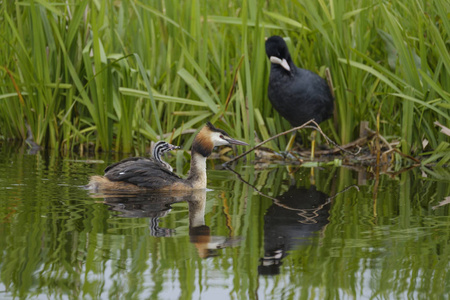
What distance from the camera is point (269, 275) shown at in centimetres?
362

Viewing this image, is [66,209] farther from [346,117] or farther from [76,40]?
[346,117]

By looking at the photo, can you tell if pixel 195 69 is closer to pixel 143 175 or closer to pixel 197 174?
pixel 197 174

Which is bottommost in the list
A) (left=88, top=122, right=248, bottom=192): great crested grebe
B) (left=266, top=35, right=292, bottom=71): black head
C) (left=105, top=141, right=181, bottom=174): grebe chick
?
(left=88, top=122, right=248, bottom=192): great crested grebe

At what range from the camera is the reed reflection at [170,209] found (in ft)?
14.0

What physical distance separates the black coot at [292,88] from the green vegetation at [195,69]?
197 millimetres

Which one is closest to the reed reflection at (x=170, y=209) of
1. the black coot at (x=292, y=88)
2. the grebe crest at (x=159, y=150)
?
the grebe crest at (x=159, y=150)

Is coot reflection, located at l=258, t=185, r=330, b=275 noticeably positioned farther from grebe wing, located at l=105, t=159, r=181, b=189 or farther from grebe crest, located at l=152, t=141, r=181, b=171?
grebe crest, located at l=152, t=141, r=181, b=171

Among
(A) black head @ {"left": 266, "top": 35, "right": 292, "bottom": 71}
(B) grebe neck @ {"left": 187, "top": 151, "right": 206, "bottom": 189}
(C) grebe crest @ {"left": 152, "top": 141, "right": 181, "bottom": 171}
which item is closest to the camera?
(B) grebe neck @ {"left": 187, "top": 151, "right": 206, "bottom": 189}

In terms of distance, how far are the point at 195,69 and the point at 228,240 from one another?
4768 millimetres

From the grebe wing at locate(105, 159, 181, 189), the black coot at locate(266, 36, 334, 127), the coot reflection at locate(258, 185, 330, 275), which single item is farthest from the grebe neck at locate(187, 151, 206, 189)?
the black coot at locate(266, 36, 334, 127)

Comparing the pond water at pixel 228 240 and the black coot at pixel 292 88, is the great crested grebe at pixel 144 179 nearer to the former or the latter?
the pond water at pixel 228 240

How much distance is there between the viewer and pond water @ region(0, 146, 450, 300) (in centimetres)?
342

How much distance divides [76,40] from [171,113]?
53.0 inches

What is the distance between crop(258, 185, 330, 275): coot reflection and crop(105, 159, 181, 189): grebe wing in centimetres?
99
